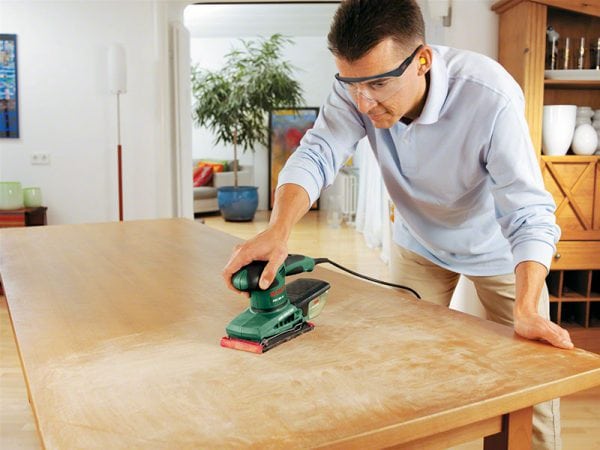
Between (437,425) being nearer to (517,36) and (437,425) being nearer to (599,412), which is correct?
(599,412)

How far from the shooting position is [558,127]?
3.33m

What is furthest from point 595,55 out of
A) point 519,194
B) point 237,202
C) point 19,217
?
point 237,202

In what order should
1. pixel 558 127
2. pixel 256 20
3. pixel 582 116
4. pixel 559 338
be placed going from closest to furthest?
pixel 559 338 < pixel 558 127 < pixel 582 116 < pixel 256 20

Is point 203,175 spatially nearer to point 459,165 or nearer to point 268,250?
point 459,165

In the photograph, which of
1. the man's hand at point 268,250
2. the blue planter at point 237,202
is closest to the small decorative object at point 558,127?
the man's hand at point 268,250

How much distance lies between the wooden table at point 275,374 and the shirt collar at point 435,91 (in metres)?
0.42

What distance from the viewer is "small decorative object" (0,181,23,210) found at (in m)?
5.18

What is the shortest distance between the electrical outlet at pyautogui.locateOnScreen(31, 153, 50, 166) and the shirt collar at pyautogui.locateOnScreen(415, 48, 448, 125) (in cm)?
461

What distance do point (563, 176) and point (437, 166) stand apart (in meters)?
1.89

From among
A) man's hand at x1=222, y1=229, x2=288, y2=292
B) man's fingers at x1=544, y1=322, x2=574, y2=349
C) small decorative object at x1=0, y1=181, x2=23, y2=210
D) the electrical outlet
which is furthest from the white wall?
man's fingers at x1=544, y1=322, x2=574, y2=349

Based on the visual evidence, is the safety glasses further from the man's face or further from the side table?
the side table

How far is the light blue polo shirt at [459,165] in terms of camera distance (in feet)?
4.89

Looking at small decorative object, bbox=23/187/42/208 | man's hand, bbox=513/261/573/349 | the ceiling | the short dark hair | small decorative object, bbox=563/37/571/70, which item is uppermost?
the ceiling

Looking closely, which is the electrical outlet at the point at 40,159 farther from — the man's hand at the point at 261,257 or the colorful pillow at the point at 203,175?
the man's hand at the point at 261,257
